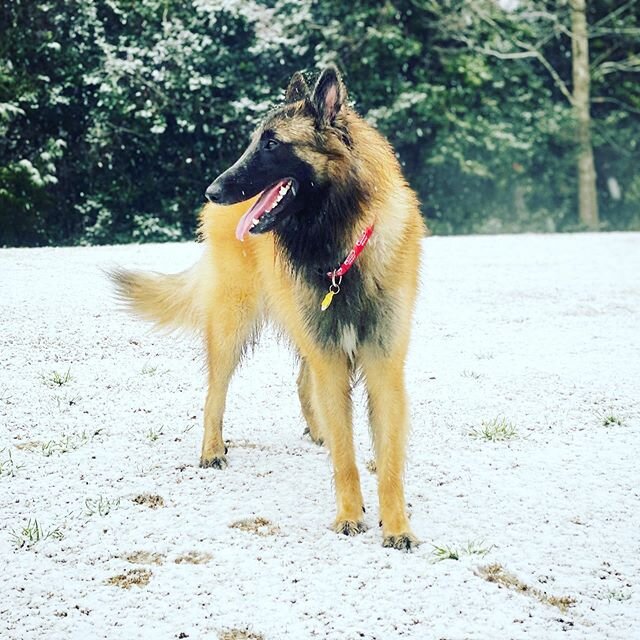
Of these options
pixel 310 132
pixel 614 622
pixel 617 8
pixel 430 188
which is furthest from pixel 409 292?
pixel 617 8

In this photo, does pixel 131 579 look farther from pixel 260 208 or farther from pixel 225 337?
pixel 225 337

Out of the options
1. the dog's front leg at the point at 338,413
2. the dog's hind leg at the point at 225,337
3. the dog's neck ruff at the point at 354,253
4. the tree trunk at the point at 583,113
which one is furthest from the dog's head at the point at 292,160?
the tree trunk at the point at 583,113

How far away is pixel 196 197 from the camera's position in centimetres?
1431

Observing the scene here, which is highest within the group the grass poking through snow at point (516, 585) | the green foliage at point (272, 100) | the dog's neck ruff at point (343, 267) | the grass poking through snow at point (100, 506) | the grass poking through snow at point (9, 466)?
the green foliage at point (272, 100)

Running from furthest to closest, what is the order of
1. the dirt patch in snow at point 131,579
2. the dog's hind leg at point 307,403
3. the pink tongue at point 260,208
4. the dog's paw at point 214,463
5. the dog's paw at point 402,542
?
1. the dog's hind leg at point 307,403
2. the dog's paw at point 214,463
3. the pink tongue at point 260,208
4. the dog's paw at point 402,542
5. the dirt patch in snow at point 131,579

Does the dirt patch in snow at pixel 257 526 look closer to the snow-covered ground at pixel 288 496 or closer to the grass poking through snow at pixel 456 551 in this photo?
the snow-covered ground at pixel 288 496

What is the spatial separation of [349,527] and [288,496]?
1.41ft

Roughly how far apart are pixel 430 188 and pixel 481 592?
1551 cm

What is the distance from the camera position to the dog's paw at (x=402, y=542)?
2959 millimetres

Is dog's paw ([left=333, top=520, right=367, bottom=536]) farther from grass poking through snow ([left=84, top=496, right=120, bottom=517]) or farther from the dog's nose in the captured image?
the dog's nose

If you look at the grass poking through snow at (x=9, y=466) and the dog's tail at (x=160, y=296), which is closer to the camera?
the grass poking through snow at (x=9, y=466)

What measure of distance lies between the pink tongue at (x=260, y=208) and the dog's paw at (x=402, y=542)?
1320mm

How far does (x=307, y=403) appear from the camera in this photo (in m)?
4.27

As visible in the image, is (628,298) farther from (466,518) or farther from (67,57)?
(67,57)
